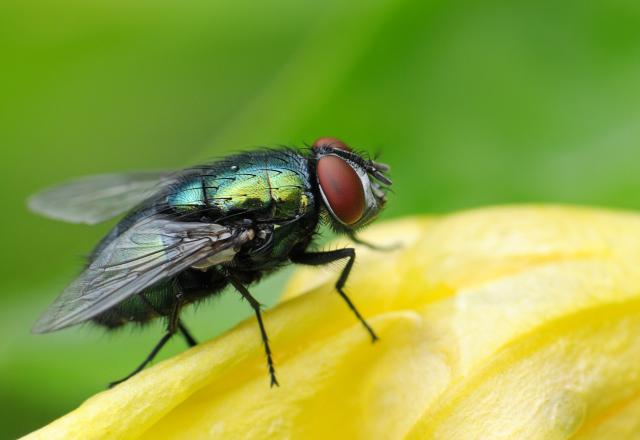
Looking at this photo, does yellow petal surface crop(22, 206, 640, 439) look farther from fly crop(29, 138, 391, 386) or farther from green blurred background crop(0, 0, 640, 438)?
green blurred background crop(0, 0, 640, 438)

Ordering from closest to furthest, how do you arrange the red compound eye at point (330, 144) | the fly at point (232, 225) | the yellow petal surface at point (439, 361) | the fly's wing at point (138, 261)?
the yellow petal surface at point (439, 361), the fly's wing at point (138, 261), the fly at point (232, 225), the red compound eye at point (330, 144)

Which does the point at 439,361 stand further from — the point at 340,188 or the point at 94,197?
the point at 94,197

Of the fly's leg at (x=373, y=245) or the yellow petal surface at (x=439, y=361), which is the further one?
the fly's leg at (x=373, y=245)

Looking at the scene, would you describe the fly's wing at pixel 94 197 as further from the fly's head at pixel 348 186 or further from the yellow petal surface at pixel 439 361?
the yellow petal surface at pixel 439 361

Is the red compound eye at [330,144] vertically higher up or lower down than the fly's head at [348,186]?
higher up

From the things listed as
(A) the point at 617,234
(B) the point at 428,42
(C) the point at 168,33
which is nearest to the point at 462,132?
(B) the point at 428,42

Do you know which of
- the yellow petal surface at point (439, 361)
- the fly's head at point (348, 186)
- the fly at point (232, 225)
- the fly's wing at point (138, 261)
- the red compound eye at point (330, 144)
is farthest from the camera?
the red compound eye at point (330, 144)

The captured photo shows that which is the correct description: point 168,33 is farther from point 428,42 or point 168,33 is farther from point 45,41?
point 428,42

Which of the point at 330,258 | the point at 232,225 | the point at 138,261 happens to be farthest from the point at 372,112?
the point at 138,261

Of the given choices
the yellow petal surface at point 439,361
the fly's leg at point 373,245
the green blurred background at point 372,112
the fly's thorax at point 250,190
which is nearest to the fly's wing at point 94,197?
the green blurred background at point 372,112
